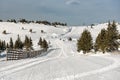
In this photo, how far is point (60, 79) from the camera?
13.3 m

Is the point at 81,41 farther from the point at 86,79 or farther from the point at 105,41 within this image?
the point at 86,79

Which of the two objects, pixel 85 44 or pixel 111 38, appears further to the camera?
pixel 85 44

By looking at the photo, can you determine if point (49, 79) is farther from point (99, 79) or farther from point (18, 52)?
point (18, 52)

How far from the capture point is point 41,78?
13867 millimetres

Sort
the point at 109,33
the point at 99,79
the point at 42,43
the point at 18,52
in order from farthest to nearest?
the point at 42,43, the point at 109,33, the point at 18,52, the point at 99,79

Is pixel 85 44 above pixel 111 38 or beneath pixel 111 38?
beneath

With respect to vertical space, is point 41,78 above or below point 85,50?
above

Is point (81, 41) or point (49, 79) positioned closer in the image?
point (49, 79)

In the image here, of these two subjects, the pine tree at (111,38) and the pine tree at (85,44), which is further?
the pine tree at (85,44)

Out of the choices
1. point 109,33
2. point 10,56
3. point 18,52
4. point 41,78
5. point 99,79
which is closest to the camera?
point 99,79

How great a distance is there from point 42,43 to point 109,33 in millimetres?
80440

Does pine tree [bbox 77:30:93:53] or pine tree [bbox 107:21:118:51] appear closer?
pine tree [bbox 107:21:118:51]

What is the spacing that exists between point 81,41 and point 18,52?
5360 centimetres

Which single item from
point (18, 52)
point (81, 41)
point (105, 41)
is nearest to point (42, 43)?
point (81, 41)
